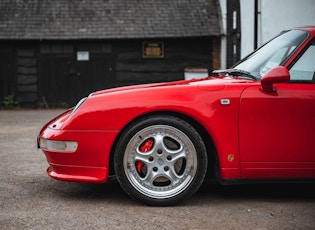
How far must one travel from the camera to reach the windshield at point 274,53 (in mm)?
4203

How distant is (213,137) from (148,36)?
49.4ft

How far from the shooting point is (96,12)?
19.6m

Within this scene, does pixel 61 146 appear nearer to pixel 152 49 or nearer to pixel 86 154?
pixel 86 154

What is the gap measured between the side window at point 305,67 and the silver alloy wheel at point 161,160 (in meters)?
0.97

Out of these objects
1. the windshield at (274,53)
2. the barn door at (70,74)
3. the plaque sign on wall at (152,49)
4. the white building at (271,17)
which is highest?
the white building at (271,17)

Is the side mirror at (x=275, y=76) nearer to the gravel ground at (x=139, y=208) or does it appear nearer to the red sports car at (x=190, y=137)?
the red sports car at (x=190, y=137)

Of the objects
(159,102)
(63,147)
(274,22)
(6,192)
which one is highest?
(274,22)

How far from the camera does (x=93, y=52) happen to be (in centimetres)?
1920

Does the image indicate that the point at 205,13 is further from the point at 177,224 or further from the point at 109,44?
the point at 177,224

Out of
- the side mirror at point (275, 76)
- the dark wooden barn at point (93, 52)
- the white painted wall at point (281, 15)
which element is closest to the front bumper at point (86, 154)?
the side mirror at point (275, 76)

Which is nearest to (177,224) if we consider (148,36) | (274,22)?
(274,22)

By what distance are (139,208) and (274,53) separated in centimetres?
167

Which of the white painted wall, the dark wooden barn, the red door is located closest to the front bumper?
the red door

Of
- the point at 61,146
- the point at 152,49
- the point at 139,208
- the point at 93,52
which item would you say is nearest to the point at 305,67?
the point at 139,208
